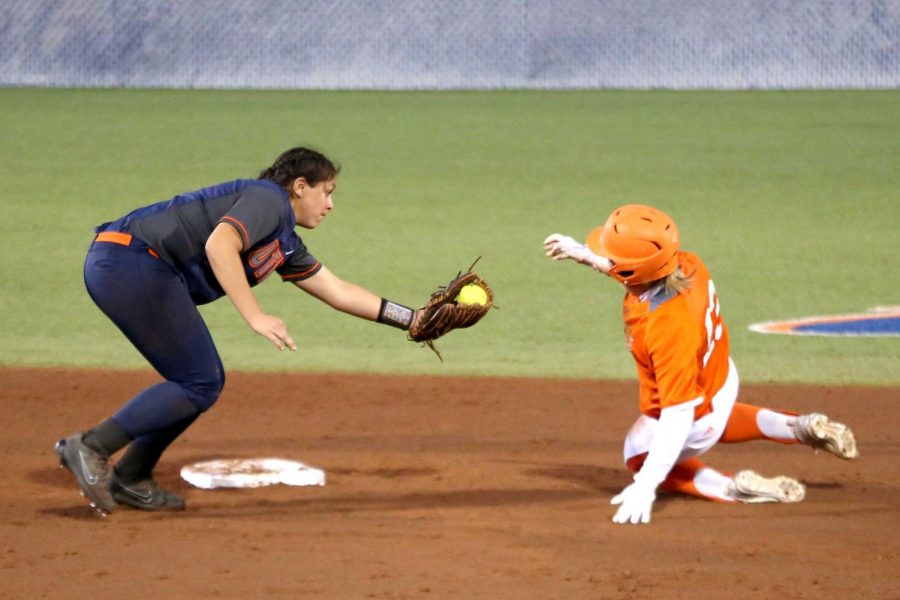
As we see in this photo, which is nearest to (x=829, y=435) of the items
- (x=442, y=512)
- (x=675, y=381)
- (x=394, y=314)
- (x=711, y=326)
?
(x=711, y=326)

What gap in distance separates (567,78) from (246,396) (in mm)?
15851

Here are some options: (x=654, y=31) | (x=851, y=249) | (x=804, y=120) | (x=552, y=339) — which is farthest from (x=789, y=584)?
(x=654, y=31)

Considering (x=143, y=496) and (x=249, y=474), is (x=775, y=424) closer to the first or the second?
(x=249, y=474)

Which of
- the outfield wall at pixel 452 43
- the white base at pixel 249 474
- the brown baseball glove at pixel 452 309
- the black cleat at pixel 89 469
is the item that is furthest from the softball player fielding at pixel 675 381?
the outfield wall at pixel 452 43

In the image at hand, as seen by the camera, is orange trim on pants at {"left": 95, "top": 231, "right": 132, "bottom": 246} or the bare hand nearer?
the bare hand

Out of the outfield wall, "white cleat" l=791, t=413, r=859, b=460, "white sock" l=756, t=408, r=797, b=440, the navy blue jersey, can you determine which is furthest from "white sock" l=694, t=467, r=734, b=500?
the outfield wall

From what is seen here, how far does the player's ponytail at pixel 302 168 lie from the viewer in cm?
488

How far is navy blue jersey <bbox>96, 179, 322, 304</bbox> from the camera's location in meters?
4.75

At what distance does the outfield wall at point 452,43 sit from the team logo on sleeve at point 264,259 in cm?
1745

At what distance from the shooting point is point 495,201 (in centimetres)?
1284

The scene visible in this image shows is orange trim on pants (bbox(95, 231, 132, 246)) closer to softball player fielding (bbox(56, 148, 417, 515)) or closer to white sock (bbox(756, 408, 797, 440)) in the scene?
softball player fielding (bbox(56, 148, 417, 515))

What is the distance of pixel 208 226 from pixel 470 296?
108 cm

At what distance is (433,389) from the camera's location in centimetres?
709

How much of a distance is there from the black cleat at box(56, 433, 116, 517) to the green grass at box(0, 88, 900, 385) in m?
2.77
